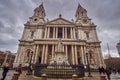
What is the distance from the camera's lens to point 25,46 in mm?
34844

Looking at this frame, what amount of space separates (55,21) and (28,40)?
12.9 m

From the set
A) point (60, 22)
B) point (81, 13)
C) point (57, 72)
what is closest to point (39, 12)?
point (60, 22)

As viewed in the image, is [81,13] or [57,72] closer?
[57,72]

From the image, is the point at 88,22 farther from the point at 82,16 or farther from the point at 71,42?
the point at 71,42

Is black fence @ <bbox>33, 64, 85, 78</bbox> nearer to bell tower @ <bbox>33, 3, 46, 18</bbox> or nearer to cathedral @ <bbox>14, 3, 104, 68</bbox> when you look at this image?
cathedral @ <bbox>14, 3, 104, 68</bbox>

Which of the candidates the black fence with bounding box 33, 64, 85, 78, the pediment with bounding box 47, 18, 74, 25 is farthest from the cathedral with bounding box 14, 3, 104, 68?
the black fence with bounding box 33, 64, 85, 78

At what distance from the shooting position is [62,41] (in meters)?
31.7

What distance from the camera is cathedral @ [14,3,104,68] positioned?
31.3 meters

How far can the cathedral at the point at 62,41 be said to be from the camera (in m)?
31.3

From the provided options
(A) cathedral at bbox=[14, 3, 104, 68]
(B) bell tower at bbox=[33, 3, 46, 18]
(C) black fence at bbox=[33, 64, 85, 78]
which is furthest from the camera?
(B) bell tower at bbox=[33, 3, 46, 18]

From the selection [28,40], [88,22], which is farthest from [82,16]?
[28,40]

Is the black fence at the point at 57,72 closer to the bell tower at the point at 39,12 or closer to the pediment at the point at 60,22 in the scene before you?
the pediment at the point at 60,22

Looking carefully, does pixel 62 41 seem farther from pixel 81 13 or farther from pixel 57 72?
pixel 57 72

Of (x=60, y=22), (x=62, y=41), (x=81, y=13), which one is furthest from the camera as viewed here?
(x=81, y=13)
